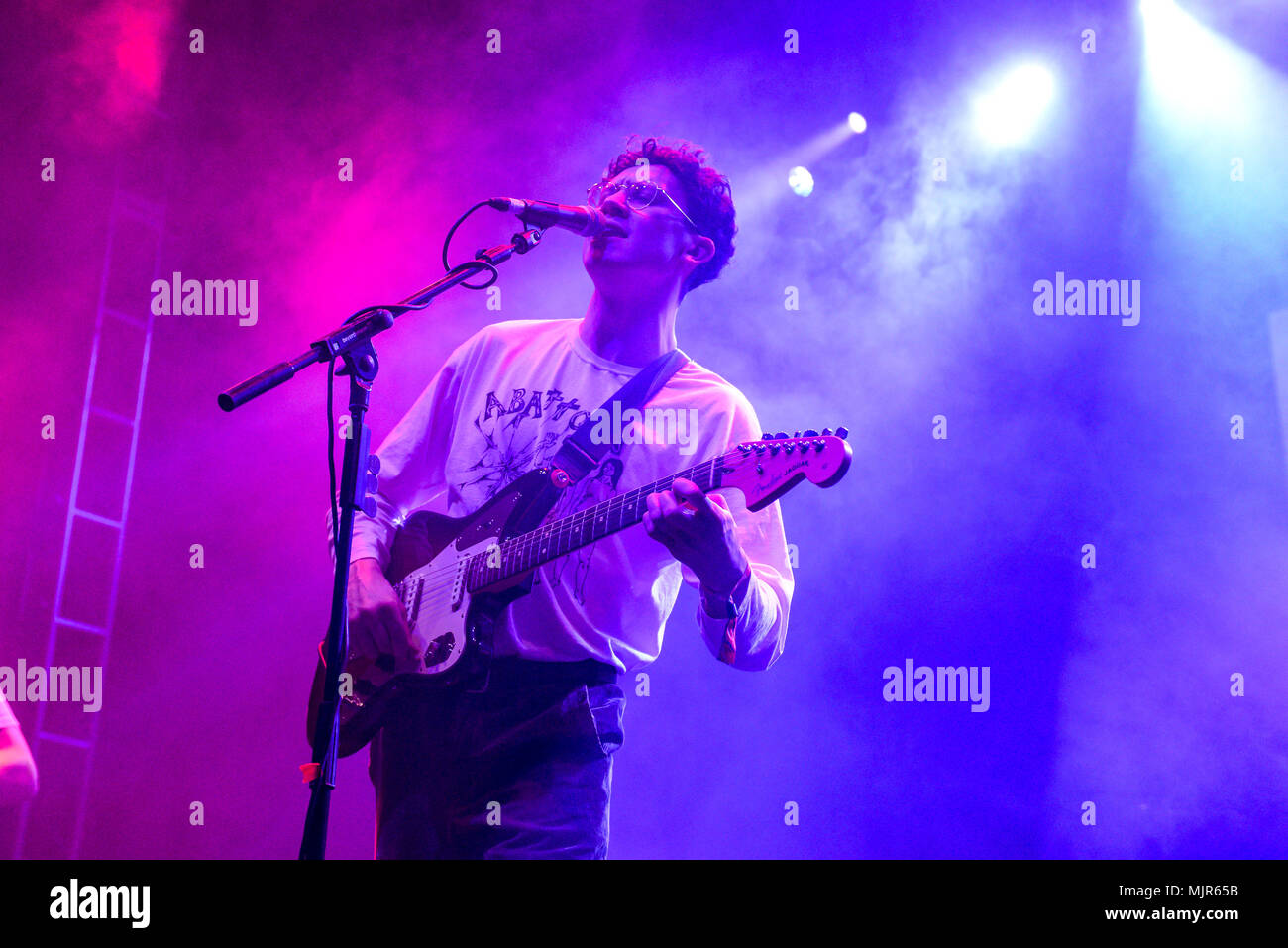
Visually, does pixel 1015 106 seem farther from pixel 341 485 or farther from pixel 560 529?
pixel 341 485

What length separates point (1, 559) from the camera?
2.99m

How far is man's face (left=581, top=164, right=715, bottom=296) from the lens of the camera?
8.53 feet

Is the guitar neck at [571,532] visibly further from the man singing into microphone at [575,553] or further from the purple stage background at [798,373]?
the purple stage background at [798,373]

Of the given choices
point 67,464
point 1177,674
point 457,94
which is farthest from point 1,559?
point 1177,674

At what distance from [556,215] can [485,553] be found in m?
0.77

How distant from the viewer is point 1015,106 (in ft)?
10.4
